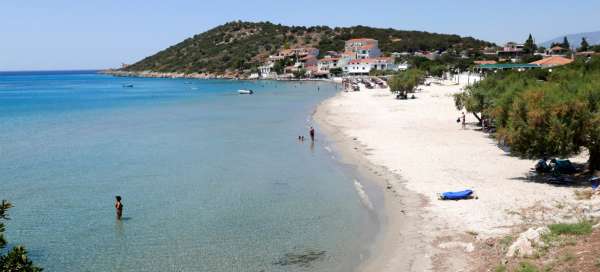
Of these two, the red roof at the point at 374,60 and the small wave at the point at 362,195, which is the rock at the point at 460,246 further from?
the red roof at the point at 374,60

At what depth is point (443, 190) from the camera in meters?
23.2

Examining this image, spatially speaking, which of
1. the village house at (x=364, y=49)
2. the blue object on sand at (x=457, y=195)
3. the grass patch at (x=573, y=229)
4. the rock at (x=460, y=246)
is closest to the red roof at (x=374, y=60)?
the village house at (x=364, y=49)

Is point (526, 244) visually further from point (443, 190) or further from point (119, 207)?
point (119, 207)

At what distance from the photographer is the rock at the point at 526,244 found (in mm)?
14180

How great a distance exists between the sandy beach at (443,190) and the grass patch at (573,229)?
1.92m

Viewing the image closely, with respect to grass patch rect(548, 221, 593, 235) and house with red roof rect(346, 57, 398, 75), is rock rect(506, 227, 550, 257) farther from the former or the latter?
house with red roof rect(346, 57, 398, 75)

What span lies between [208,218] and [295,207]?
12.0 feet

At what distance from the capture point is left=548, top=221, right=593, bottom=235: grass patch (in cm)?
1475

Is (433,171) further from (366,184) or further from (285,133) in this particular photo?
(285,133)

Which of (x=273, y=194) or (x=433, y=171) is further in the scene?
(x=433, y=171)

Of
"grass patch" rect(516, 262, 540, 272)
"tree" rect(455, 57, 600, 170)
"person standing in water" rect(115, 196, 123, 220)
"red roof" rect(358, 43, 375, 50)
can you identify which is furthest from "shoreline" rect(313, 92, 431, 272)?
"red roof" rect(358, 43, 375, 50)

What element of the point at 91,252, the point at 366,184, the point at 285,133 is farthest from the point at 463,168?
the point at 285,133

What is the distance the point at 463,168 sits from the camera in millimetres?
27375

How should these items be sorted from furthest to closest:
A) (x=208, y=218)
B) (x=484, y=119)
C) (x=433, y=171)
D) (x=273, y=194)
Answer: (x=484, y=119) < (x=433, y=171) < (x=273, y=194) < (x=208, y=218)
